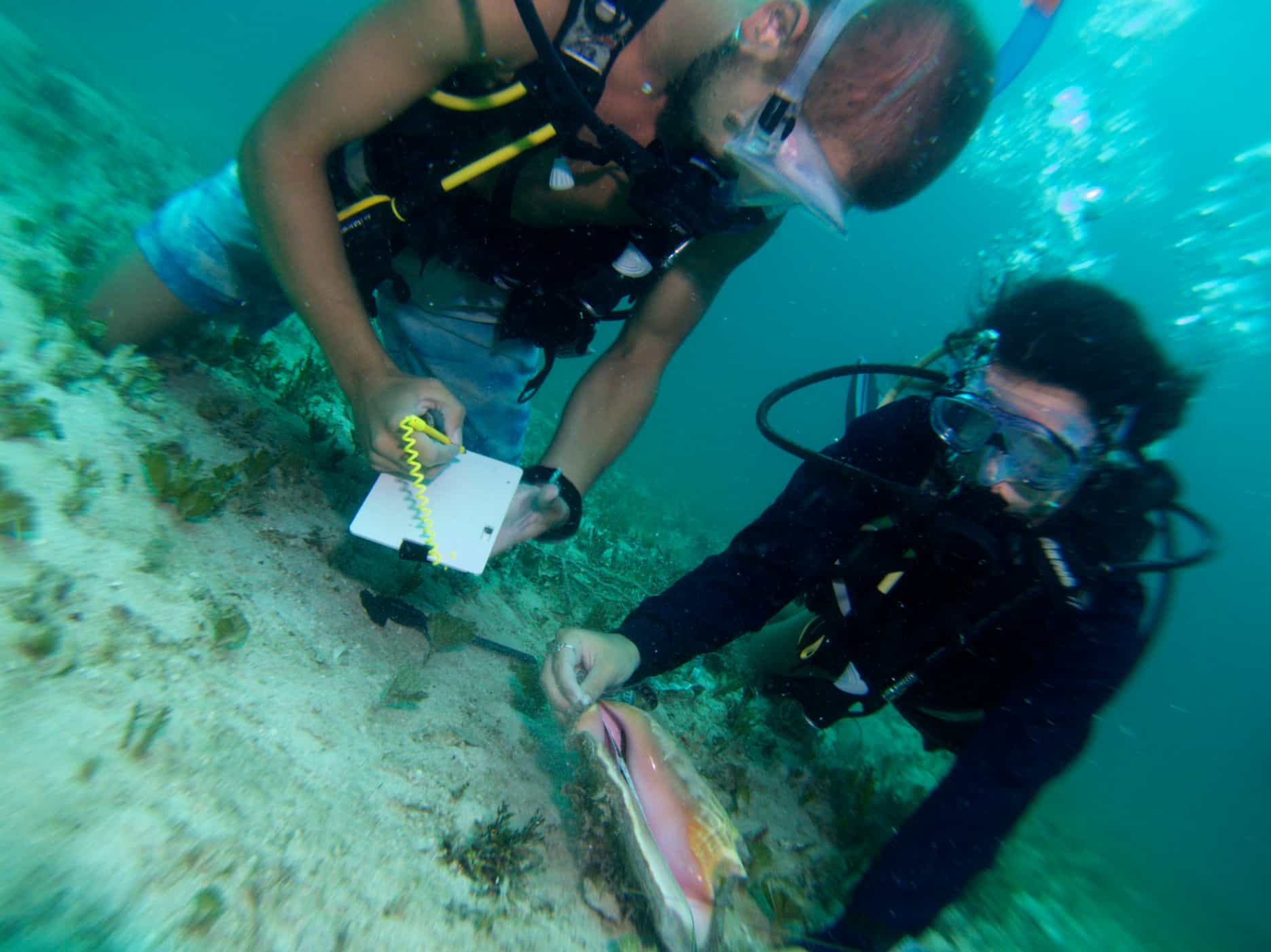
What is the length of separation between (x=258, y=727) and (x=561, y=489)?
1.39m

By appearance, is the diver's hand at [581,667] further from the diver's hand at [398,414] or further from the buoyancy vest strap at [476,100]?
the buoyancy vest strap at [476,100]

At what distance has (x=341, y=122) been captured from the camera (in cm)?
183

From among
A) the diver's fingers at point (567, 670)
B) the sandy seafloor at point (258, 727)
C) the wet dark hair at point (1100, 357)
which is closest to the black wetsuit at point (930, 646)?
the diver's fingers at point (567, 670)

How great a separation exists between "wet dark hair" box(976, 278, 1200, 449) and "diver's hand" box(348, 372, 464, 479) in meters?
2.97

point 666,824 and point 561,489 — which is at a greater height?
point 561,489

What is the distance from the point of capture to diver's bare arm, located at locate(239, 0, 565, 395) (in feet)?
5.67

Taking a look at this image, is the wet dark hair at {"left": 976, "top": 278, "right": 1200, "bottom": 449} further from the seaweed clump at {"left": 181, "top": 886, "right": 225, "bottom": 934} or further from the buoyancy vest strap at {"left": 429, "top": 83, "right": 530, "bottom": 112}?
the seaweed clump at {"left": 181, "top": 886, "right": 225, "bottom": 934}

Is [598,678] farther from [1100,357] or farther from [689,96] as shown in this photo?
[1100,357]

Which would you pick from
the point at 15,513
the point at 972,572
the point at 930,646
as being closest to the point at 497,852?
the point at 15,513

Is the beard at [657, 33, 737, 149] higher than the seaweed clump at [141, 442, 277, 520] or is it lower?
higher

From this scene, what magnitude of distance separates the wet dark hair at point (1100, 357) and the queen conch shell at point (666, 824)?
2.71m

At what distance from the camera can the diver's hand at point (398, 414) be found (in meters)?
1.74

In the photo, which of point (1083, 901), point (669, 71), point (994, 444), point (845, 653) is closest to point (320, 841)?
point (669, 71)

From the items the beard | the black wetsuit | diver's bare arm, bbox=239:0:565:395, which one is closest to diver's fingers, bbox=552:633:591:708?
the black wetsuit
